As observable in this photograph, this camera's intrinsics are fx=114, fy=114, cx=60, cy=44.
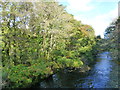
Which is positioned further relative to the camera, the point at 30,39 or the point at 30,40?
the point at 30,39

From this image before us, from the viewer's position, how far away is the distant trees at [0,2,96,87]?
963 centimetres

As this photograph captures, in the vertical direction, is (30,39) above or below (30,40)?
above

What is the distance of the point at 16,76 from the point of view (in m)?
8.76

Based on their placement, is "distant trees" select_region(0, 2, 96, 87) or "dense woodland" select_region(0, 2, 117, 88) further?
"distant trees" select_region(0, 2, 96, 87)

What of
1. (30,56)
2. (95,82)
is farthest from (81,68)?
(30,56)

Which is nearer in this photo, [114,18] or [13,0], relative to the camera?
[13,0]

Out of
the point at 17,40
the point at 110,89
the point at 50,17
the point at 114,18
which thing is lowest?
the point at 110,89

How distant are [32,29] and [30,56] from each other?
Result: 10.6ft

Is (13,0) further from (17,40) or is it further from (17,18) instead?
(17,40)

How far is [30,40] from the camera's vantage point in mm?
12047

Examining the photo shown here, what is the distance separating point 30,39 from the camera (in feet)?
40.1

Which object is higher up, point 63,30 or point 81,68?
point 63,30

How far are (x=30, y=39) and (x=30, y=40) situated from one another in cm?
22

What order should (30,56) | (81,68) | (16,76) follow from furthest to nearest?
(81,68) → (30,56) → (16,76)
